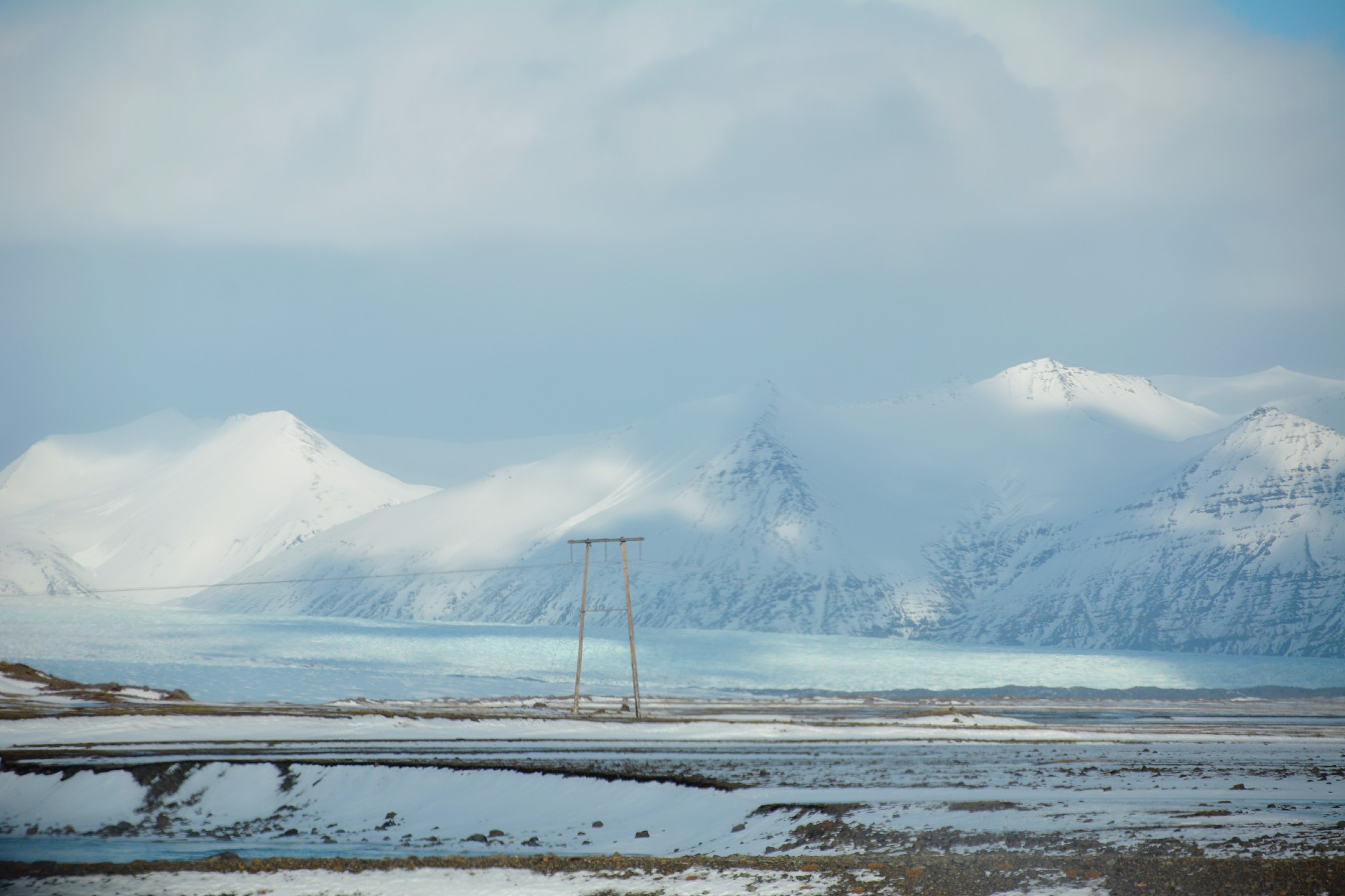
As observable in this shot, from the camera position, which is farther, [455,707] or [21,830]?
[455,707]

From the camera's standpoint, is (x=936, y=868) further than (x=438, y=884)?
No

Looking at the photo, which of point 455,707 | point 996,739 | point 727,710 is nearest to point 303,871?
point 996,739

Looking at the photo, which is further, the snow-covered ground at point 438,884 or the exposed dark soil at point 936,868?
the snow-covered ground at point 438,884

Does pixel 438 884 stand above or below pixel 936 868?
below

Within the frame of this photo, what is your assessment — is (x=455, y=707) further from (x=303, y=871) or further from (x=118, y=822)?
(x=303, y=871)

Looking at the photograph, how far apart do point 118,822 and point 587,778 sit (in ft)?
52.7

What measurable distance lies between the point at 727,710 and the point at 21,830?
2933 inches

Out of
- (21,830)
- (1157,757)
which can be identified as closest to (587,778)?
(21,830)

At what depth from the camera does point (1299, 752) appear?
2443 inches

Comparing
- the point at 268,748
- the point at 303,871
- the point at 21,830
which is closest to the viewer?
the point at 303,871

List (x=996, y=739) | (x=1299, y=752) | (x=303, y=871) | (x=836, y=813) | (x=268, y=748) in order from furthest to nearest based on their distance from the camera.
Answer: (x=996, y=739) → (x=1299, y=752) → (x=268, y=748) → (x=836, y=813) → (x=303, y=871)

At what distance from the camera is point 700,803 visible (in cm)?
4131

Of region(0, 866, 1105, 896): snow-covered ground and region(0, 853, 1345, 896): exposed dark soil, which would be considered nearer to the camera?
region(0, 853, 1345, 896): exposed dark soil

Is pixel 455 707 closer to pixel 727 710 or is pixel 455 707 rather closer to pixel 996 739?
pixel 727 710
